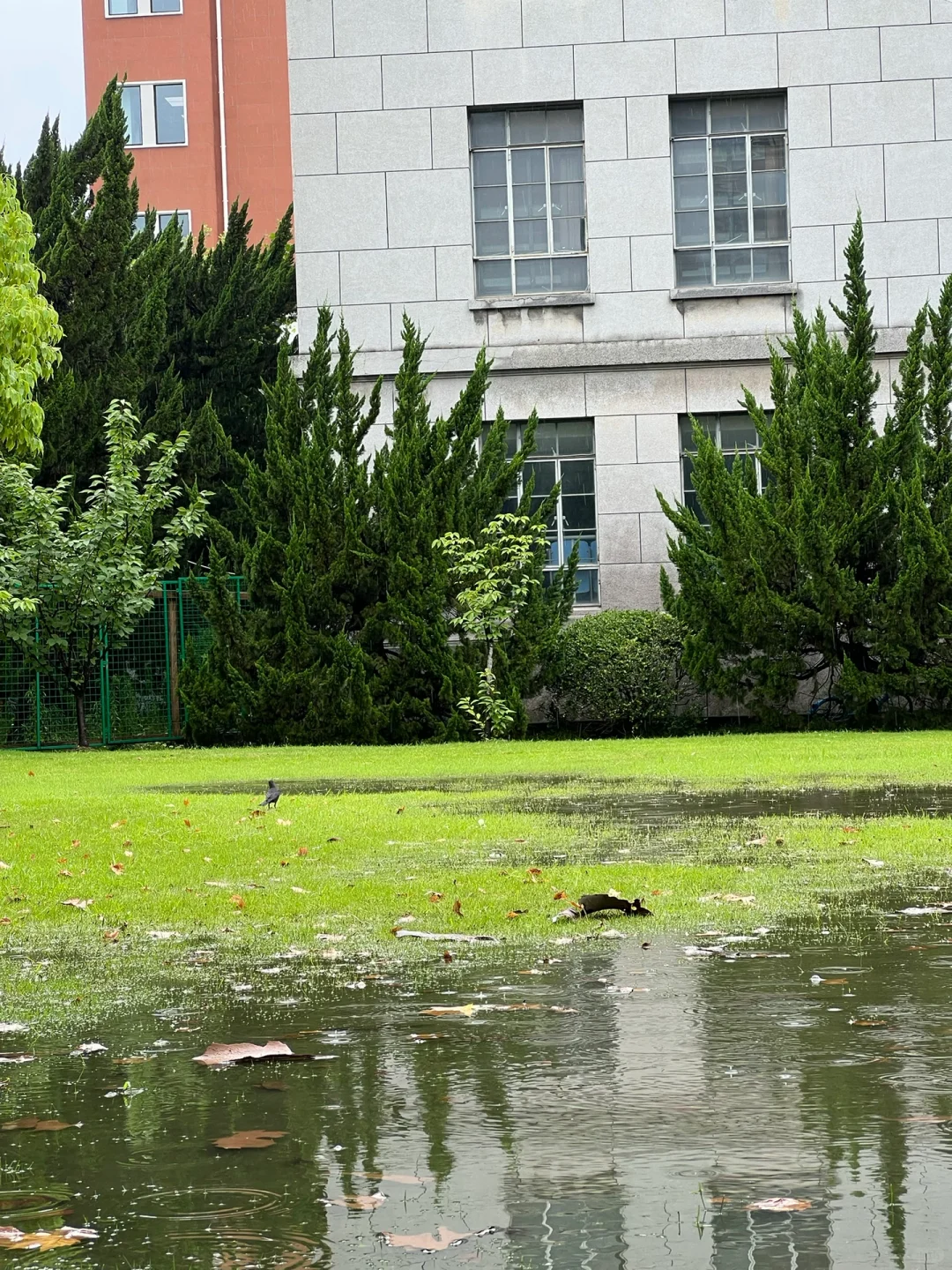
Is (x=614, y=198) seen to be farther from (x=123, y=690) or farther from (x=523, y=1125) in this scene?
(x=523, y=1125)

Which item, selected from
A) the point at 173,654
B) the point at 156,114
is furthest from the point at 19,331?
the point at 156,114

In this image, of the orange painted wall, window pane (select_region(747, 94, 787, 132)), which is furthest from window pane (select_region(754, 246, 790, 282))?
the orange painted wall

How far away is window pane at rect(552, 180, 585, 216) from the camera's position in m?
25.9

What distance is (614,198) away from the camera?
2548 centimetres

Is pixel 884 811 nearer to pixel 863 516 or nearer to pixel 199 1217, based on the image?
pixel 199 1217

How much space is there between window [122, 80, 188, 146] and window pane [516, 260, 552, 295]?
26884 mm

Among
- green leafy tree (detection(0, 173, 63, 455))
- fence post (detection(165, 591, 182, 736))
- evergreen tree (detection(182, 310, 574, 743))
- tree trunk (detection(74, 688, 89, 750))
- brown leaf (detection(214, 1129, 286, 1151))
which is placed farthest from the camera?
fence post (detection(165, 591, 182, 736))

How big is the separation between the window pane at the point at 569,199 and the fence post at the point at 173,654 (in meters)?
8.05

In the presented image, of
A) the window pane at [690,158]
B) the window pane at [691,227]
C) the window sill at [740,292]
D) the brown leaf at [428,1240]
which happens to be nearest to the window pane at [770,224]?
the window pane at [691,227]

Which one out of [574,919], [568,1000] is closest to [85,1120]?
[568,1000]

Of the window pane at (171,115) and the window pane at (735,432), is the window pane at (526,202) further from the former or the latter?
the window pane at (171,115)

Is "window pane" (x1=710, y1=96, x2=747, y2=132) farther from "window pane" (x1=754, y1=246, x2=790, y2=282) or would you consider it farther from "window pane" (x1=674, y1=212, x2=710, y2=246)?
"window pane" (x1=754, y1=246, x2=790, y2=282)

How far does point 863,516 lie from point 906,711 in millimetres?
2655

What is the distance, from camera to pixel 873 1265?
3014 millimetres
